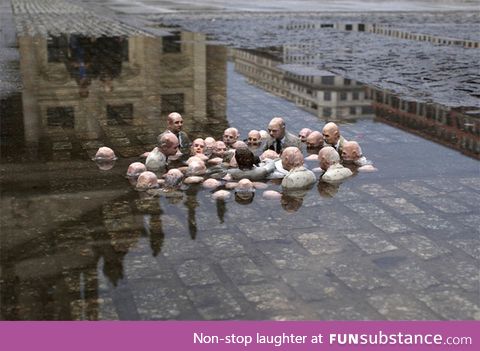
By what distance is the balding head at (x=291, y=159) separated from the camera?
688 cm

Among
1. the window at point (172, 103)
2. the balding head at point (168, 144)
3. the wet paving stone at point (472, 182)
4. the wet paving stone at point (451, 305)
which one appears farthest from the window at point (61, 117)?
the wet paving stone at point (451, 305)

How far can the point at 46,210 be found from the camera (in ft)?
19.5

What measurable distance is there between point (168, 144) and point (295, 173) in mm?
1558

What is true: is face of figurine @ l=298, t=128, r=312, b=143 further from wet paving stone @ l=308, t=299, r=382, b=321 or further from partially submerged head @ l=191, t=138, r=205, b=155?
wet paving stone @ l=308, t=299, r=382, b=321

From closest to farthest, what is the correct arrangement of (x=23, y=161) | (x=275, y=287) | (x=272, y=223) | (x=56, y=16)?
(x=275, y=287), (x=272, y=223), (x=23, y=161), (x=56, y=16)

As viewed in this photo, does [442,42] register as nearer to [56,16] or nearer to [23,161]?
[23,161]

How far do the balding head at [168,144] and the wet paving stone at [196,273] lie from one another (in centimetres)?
279

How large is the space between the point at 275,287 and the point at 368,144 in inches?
169

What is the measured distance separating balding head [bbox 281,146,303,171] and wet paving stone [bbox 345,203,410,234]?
3.12 feet

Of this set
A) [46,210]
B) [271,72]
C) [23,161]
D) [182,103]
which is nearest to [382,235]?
[46,210]

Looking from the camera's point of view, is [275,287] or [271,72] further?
[271,72]

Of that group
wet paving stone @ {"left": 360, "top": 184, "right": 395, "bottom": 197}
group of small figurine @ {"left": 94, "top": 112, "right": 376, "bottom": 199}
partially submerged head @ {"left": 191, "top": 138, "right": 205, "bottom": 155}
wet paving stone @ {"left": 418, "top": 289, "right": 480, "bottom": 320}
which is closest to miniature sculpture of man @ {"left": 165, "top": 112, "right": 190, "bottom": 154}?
group of small figurine @ {"left": 94, "top": 112, "right": 376, "bottom": 199}

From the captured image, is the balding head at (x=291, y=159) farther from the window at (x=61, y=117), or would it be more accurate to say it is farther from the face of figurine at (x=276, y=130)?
the window at (x=61, y=117)

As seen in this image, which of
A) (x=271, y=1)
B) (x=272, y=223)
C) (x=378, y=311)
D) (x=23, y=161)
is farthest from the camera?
(x=271, y=1)
